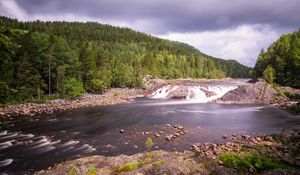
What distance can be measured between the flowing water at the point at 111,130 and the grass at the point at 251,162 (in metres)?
6.12

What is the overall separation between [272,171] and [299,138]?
10.6 meters

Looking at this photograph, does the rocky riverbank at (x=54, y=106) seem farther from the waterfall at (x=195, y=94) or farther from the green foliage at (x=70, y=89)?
the waterfall at (x=195, y=94)

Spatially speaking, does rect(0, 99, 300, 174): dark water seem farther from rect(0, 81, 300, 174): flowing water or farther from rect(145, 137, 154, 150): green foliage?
rect(145, 137, 154, 150): green foliage

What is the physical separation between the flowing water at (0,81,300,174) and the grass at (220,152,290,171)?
20.1ft

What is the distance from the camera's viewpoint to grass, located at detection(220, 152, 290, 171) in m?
16.5

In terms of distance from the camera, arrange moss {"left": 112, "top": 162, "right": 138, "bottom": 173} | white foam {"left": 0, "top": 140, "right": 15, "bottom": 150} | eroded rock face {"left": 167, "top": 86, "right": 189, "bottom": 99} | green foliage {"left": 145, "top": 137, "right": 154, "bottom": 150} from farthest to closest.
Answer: eroded rock face {"left": 167, "top": 86, "right": 189, "bottom": 99} → white foam {"left": 0, "top": 140, "right": 15, "bottom": 150} → green foliage {"left": 145, "top": 137, "right": 154, "bottom": 150} → moss {"left": 112, "top": 162, "right": 138, "bottom": 173}

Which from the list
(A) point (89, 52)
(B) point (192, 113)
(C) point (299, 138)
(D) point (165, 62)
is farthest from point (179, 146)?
(D) point (165, 62)

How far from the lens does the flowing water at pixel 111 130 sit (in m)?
22.3

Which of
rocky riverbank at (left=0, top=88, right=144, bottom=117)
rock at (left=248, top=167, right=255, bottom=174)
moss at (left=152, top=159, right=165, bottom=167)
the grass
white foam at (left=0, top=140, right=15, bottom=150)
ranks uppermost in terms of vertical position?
rocky riverbank at (left=0, top=88, right=144, bottom=117)

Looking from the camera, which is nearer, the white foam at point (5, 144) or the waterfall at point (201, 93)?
the white foam at point (5, 144)

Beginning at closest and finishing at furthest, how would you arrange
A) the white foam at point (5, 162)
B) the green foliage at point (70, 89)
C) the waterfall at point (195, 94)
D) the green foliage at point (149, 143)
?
the white foam at point (5, 162), the green foliage at point (149, 143), the green foliage at point (70, 89), the waterfall at point (195, 94)

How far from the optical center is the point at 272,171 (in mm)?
15383

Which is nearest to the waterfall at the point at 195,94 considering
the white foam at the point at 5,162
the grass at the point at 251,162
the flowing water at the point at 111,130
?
the flowing water at the point at 111,130

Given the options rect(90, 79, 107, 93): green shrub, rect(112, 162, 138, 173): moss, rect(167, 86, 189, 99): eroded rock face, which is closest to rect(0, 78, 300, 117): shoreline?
rect(90, 79, 107, 93): green shrub
